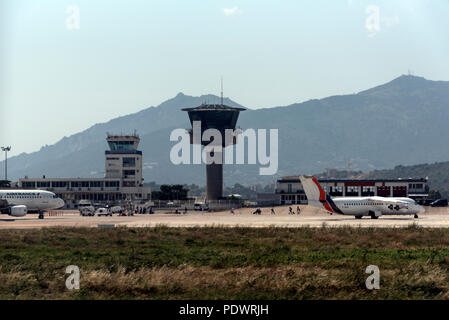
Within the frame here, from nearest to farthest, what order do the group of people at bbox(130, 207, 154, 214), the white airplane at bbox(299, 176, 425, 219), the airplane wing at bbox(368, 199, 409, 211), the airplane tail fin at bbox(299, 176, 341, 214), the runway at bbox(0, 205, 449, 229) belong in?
1. the runway at bbox(0, 205, 449, 229)
2. the airplane tail fin at bbox(299, 176, 341, 214)
3. the white airplane at bbox(299, 176, 425, 219)
4. the airplane wing at bbox(368, 199, 409, 211)
5. the group of people at bbox(130, 207, 154, 214)

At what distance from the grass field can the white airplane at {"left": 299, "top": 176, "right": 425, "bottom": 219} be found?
33.5 metres

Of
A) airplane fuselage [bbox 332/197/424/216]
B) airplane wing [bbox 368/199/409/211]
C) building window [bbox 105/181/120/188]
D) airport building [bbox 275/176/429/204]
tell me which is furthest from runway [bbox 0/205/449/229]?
building window [bbox 105/181/120/188]

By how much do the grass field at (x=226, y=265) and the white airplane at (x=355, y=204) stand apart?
33518mm

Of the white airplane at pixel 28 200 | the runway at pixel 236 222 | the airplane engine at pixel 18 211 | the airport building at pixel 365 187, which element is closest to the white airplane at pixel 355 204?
the runway at pixel 236 222

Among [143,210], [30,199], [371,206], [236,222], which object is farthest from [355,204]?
[143,210]

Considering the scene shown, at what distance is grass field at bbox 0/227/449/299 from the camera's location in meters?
26.8

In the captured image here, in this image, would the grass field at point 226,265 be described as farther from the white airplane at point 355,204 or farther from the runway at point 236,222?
the white airplane at point 355,204

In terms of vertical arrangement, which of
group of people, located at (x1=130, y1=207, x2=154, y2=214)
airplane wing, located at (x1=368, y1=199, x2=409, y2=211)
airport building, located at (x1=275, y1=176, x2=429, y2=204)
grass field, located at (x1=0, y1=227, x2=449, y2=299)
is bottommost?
group of people, located at (x1=130, y1=207, x2=154, y2=214)

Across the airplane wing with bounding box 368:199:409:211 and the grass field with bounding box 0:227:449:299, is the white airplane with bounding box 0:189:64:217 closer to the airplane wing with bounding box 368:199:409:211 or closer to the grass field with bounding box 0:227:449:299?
the grass field with bounding box 0:227:449:299

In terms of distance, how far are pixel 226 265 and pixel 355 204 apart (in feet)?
199

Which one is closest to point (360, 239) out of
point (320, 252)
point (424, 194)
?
point (320, 252)

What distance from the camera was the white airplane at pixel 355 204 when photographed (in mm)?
91625
